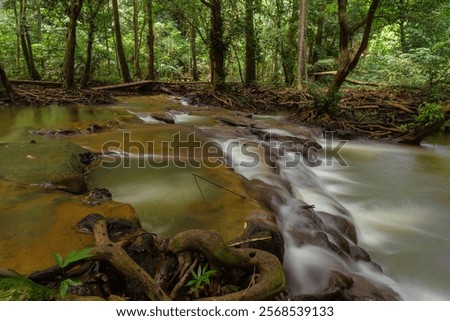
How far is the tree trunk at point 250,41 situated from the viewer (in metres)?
13.3

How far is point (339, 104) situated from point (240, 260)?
381 inches

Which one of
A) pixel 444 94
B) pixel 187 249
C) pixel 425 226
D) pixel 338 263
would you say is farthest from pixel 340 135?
pixel 187 249

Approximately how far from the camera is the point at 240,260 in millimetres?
2320

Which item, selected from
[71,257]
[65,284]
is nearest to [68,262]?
[71,257]

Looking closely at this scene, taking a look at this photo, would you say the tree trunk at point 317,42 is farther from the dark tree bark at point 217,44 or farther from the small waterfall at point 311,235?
the small waterfall at point 311,235

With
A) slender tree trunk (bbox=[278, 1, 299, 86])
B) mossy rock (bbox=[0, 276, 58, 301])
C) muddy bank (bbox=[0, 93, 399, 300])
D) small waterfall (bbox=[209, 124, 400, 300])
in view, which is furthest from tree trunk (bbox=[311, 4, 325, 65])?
mossy rock (bbox=[0, 276, 58, 301])

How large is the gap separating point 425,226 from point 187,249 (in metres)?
4.00

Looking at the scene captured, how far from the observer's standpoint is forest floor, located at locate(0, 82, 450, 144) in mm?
9352

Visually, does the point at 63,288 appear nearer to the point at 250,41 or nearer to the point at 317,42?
the point at 250,41

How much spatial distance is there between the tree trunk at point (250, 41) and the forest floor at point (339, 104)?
2400mm

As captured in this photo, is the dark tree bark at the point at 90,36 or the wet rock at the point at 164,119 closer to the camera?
the wet rock at the point at 164,119

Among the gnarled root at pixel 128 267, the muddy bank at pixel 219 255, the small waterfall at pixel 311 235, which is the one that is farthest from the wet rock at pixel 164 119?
the gnarled root at pixel 128 267

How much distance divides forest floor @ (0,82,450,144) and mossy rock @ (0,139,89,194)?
6.53m

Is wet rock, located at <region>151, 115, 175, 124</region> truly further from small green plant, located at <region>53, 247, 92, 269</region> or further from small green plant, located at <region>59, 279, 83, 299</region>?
small green plant, located at <region>59, 279, 83, 299</region>
